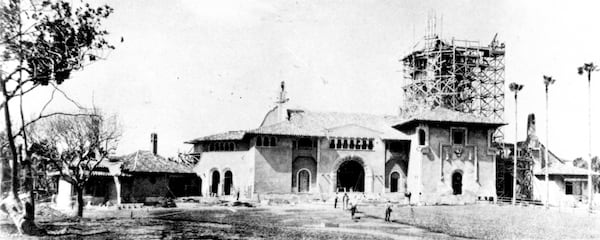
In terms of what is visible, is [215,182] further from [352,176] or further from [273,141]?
[352,176]

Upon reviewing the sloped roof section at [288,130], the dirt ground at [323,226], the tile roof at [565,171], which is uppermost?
the sloped roof section at [288,130]

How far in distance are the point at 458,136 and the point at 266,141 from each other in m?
15.2

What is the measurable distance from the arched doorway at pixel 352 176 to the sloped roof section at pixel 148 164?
480 inches

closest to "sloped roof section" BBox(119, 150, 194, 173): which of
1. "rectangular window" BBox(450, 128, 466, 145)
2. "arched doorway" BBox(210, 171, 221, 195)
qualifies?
"arched doorway" BBox(210, 171, 221, 195)

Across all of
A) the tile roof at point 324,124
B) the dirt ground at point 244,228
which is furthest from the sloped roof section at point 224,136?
the dirt ground at point 244,228

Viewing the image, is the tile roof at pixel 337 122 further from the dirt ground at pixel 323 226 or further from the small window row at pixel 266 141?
the dirt ground at pixel 323 226

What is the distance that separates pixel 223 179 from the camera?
42156 millimetres

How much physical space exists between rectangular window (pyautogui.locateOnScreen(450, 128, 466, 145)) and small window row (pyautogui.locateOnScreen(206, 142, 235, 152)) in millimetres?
17471

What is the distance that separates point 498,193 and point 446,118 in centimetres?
1051

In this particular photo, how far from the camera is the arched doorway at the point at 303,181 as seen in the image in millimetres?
40594

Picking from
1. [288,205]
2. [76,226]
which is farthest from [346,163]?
[76,226]

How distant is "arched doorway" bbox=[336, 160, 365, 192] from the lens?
41.7 meters

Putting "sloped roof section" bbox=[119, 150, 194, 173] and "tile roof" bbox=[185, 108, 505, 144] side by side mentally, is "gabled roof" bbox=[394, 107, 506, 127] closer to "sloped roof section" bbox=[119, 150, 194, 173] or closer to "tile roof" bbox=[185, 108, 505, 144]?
"tile roof" bbox=[185, 108, 505, 144]

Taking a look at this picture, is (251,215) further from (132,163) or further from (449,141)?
(449,141)
